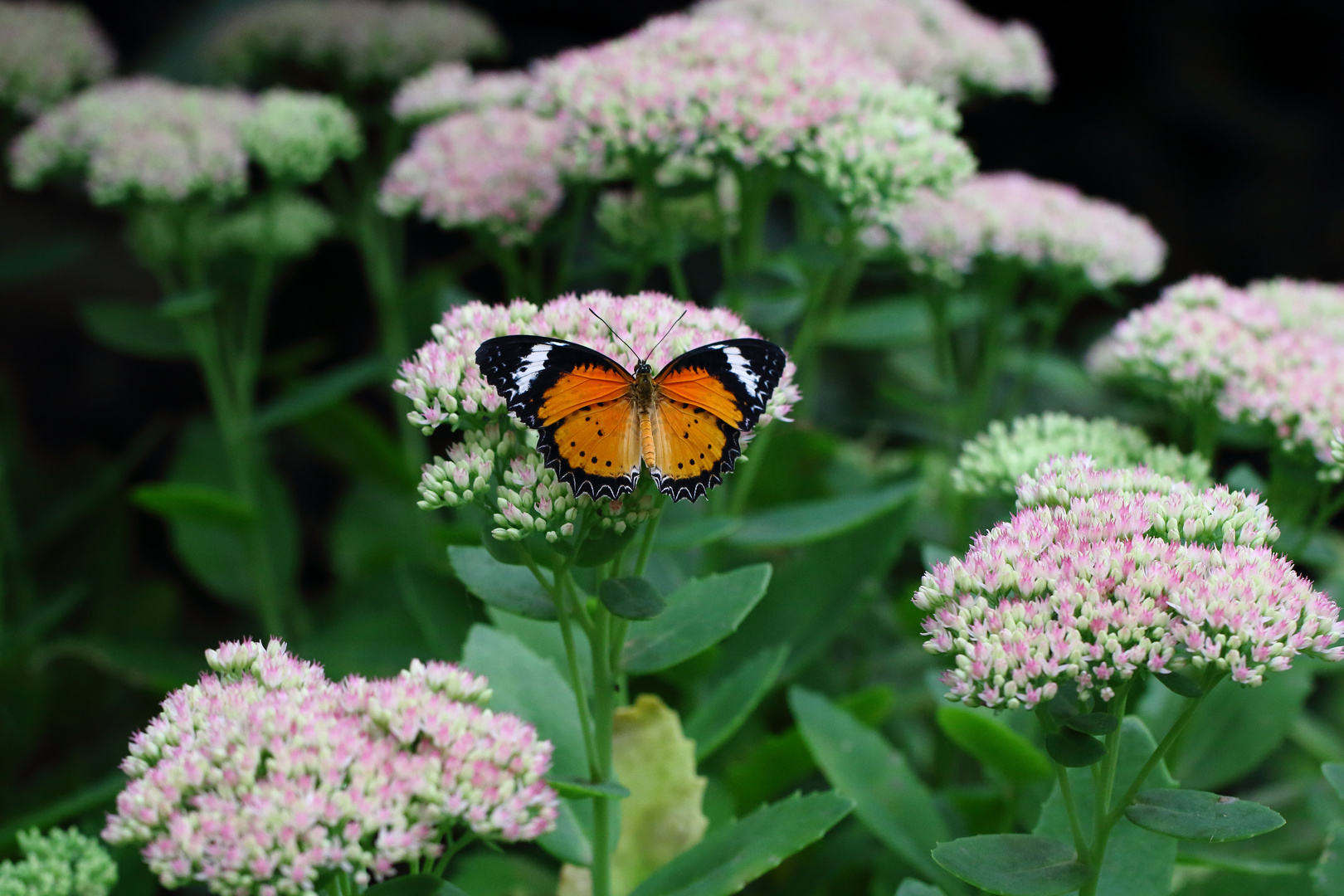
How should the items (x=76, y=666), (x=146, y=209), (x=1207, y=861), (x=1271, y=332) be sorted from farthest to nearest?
(x=146, y=209) → (x=76, y=666) → (x=1271, y=332) → (x=1207, y=861)

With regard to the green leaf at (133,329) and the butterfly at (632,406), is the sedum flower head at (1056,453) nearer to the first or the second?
the butterfly at (632,406)

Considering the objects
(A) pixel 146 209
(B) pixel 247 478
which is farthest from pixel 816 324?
(A) pixel 146 209

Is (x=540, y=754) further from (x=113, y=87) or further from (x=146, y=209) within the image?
(x=113, y=87)

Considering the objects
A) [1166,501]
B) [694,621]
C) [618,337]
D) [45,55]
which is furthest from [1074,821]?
[45,55]

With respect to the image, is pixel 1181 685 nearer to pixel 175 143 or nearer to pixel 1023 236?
pixel 1023 236

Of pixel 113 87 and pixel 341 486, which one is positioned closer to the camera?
pixel 113 87
